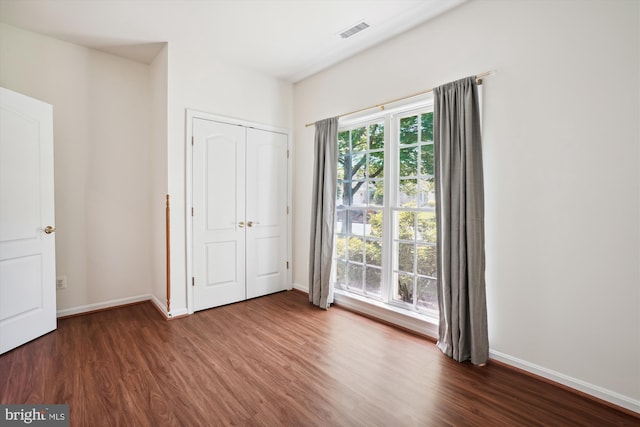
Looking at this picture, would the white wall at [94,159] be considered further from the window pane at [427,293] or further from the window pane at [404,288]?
the window pane at [427,293]

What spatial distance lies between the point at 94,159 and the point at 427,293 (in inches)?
149

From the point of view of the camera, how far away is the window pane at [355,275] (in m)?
3.42

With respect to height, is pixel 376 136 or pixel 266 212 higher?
pixel 376 136

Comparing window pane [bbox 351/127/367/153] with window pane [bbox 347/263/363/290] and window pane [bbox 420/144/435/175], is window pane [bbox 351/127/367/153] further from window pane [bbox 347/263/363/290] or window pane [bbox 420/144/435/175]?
window pane [bbox 347/263/363/290]

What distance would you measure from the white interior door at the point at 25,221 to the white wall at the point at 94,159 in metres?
0.44

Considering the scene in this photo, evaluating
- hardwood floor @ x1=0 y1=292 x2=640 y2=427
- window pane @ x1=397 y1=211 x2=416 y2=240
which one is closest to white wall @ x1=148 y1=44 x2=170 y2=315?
hardwood floor @ x1=0 y1=292 x2=640 y2=427

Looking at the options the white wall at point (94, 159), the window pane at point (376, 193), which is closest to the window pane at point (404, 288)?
the window pane at point (376, 193)

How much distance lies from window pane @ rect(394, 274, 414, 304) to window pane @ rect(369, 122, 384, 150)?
1359 millimetres

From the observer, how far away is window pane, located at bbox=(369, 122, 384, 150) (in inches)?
125

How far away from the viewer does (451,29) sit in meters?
2.53

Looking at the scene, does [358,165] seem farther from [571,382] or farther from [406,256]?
[571,382]

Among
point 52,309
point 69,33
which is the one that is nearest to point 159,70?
point 69,33

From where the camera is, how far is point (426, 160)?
2783 millimetres

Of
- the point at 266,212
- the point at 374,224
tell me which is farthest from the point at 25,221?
the point at 374,224
